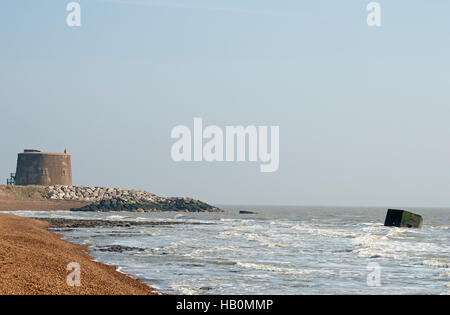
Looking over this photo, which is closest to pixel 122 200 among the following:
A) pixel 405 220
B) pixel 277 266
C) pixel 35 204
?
pixel 35 204

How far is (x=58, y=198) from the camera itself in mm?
115312

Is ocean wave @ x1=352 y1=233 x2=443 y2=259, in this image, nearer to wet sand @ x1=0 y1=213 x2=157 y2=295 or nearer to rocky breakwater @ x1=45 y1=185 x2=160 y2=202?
wet sand @ x1=0 y1=213 x2=157 y2=295

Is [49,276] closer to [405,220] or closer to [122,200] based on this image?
[405,220]

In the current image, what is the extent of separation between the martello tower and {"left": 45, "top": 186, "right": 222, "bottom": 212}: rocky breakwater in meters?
4.12

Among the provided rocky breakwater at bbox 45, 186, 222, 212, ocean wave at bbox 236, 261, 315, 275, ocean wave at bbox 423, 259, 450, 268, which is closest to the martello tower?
rocky breakwater at bbox 45, 186, 222, 212

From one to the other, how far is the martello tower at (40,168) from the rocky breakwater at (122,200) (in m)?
4.12

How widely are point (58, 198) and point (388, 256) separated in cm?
9428

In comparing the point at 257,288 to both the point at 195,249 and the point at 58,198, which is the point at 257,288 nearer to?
the point at 195,249

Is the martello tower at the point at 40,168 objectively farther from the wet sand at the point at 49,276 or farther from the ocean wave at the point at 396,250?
the wet sand at the point at 49,276

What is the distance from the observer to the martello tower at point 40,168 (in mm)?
122312

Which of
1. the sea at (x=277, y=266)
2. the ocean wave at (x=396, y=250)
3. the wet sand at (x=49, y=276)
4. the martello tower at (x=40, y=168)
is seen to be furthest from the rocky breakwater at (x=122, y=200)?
the wet sand at (x=49, y=276)

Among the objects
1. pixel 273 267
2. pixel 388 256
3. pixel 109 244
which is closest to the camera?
pixel 273 267
